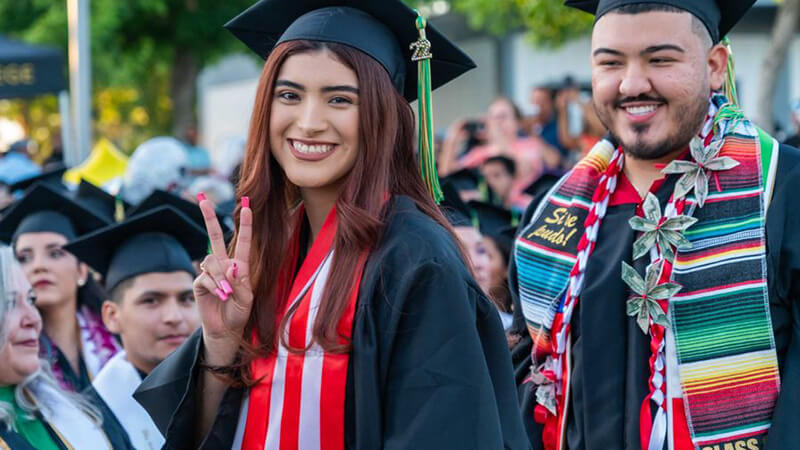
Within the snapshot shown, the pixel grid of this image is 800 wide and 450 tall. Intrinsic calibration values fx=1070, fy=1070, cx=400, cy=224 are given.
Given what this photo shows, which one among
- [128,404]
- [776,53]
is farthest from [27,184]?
[776,53]

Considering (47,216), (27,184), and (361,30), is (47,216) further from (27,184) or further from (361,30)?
(361,30)

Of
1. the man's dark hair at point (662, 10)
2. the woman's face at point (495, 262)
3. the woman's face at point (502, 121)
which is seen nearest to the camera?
the man's dark hair at point (662, 10)

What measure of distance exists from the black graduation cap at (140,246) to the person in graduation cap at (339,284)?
2.17 meters

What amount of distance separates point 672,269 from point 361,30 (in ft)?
3.62

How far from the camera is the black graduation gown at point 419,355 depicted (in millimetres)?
2350

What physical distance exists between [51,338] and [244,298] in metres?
3.12

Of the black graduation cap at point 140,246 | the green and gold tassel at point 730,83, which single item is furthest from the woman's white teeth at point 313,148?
the black graduation cap at point 140,246

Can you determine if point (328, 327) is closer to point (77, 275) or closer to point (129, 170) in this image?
point (77, 275)

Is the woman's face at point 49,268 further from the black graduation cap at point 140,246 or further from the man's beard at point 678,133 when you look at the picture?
the man's beard at point 678,133

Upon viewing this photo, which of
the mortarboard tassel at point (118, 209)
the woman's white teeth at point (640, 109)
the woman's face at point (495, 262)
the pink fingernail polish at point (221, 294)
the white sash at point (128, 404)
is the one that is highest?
the woman's white teeth at point (640, 109)

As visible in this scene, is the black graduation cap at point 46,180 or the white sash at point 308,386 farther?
the black graduation cap at point 46,180

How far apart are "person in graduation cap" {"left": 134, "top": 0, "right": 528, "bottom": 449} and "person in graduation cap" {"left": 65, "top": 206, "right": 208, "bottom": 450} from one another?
1.87 meters

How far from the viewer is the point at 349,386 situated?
2.44m

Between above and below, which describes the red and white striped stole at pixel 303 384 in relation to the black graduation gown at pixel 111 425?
above
